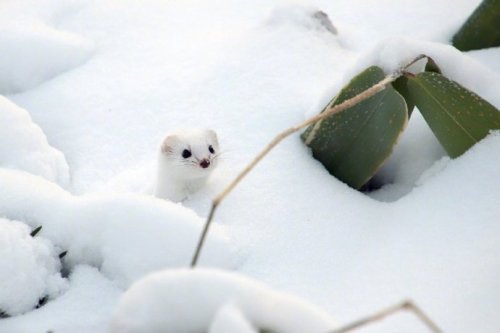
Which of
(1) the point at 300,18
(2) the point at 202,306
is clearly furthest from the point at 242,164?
(2) the point at 202,306

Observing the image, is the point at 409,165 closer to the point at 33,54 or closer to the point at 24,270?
the point at 24,270

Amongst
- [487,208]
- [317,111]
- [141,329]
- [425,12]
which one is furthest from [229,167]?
[425,12]

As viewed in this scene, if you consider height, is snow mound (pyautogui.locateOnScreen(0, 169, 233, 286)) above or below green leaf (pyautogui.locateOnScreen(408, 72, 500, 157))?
below

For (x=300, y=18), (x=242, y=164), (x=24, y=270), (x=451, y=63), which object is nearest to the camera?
(x=24, y=270)

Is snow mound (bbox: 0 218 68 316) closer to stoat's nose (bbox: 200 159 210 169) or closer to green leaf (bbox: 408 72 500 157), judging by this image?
stoat's nose (bbox: 200 159 210 169)

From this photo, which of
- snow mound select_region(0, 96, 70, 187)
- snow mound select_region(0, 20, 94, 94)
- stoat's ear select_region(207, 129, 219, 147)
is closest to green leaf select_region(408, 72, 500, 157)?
stoat's ear select_region(207, 129, 219, 147)
